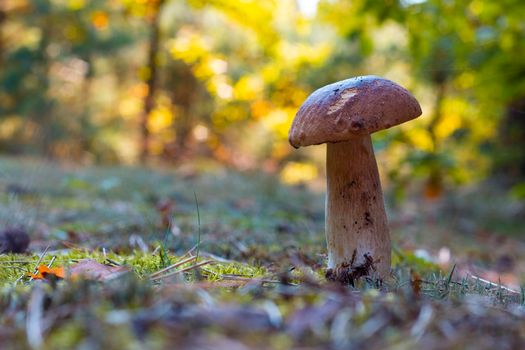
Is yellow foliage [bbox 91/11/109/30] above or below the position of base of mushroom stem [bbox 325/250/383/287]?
above

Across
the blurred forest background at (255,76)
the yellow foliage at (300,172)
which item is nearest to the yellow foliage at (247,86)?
the blurred forest background at (255,76)

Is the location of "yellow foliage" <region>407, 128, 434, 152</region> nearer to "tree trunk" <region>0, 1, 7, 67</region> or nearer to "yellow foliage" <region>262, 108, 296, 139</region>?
"yellow foliage" <region>262, 108, 296, 139</region>

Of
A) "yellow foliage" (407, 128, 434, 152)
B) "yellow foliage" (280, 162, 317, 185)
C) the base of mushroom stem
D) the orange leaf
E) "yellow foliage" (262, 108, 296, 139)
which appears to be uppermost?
"yellow foliage" (262, 108, 296, 139)

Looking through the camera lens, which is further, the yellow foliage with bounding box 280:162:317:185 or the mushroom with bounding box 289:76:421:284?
the yellow foliage with bounding box 280:162:317:185

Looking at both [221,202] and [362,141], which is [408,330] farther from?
[221,202]

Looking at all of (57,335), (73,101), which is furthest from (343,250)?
(73,101)

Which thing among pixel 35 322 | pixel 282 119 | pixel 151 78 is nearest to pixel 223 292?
pixel 35 322

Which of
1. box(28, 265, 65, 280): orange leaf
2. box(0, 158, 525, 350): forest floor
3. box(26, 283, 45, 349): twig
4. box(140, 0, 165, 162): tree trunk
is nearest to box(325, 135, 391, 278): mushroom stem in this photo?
box(0, 158, 525, 350): forest floor
